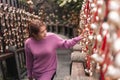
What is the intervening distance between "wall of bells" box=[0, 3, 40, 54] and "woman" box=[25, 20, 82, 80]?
2160 millimetres

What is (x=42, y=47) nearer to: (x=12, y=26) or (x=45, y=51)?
(x=45, y=51)

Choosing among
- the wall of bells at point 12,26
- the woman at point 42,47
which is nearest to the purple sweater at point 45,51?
the woman at point 42,47

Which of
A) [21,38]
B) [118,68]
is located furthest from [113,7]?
[21,38]

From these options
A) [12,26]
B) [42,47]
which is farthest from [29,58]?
[12,26]

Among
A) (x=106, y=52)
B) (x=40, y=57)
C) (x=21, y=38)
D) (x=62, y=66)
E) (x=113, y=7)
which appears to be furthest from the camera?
(x=62, y=66)

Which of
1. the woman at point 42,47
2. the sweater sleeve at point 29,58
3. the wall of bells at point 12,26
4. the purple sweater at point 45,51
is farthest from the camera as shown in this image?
the wall of bells at point 12,26

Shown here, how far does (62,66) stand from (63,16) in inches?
144

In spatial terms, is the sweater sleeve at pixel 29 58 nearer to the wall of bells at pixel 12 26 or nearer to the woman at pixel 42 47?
the woman at pixel 42 47

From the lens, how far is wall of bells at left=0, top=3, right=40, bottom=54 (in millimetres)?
7066

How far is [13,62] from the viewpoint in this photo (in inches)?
306

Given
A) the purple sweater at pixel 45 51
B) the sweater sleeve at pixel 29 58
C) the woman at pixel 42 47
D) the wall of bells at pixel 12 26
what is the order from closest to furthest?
the woman at pixel 42 47, the purple sweater at pixel 45 51, the sweater sleeve at pixel 29 58, the wall of bells at pixel 12 26

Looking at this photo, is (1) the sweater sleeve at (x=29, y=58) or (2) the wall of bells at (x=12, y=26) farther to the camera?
(2) the wall of bells at (x=12, y=26)

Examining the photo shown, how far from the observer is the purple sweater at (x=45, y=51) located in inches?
185

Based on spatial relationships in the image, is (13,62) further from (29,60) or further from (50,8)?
(50,8)
